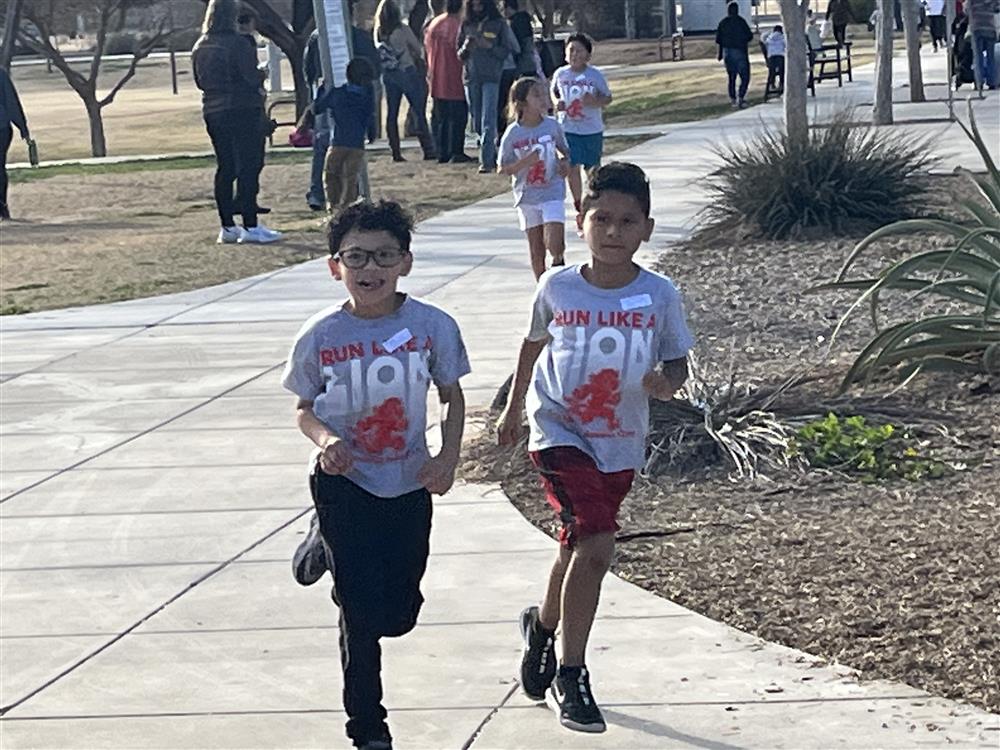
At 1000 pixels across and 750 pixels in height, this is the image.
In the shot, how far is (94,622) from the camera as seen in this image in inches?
260

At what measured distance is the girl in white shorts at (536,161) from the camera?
37.9 feet

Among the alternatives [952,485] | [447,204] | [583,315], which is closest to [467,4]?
[447,204]

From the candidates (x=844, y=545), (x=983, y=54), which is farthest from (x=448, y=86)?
(x=844, y=545)

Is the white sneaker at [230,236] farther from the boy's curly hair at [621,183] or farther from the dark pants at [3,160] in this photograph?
the boy's curly hair at [621,183]

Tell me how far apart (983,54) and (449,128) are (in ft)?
30.7

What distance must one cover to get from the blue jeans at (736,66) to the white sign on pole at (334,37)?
14.9m

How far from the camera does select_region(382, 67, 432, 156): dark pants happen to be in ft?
81.5

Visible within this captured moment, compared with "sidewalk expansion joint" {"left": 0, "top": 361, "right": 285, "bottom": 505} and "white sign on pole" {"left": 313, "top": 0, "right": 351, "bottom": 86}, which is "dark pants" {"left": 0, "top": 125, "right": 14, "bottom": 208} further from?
"sidewalk expansion joint" {"left": 0, "top": 361, "right": 285, "bottom": 505}

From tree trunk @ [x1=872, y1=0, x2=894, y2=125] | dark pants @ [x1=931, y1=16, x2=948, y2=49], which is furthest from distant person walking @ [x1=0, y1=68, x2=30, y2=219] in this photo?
dark pants @ [x1=931, y1=16, x2=948, y2=49]

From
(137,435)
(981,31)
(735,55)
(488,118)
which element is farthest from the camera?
(735,55)

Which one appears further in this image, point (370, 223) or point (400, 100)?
point (400, 100)

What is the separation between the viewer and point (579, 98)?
49.9ft

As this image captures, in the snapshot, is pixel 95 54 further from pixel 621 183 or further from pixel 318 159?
pixel 621 183

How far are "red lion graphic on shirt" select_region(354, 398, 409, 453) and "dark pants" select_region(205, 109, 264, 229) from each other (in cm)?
1221
